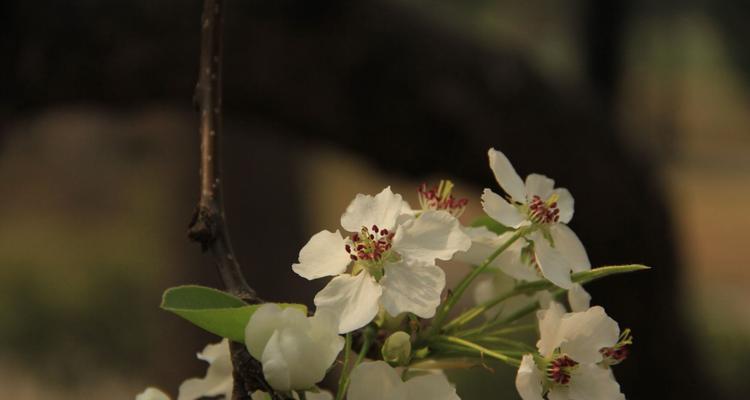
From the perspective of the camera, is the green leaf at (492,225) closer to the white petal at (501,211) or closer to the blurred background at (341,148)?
the white petal at (501,211)

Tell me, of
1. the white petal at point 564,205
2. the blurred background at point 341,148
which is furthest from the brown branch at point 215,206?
the blurred background at point 341,148

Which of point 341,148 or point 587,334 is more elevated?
point 587,334

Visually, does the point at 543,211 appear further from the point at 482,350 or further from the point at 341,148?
the point at 341,148

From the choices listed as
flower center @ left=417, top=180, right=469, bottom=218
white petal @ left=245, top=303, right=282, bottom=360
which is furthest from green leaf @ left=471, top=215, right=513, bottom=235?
white petal @ left=245, top=303, right=282, bottom=360

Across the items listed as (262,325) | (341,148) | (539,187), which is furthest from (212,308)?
(341,148)

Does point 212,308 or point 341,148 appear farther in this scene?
point 341,148

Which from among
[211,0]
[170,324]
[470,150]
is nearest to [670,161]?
[470,150]
